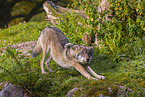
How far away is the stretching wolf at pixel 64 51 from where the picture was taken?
226 inches

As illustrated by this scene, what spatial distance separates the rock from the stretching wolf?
151 cm

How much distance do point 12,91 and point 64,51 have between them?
6.03 feet

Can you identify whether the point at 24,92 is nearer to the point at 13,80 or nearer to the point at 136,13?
the point at 13,80

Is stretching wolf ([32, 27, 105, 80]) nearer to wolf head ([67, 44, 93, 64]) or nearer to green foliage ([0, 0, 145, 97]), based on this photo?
wolf head ([67, 44, 93, 64])

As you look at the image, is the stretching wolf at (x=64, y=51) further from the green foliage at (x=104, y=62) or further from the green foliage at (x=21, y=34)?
the green foliage at (x=21, y=34)

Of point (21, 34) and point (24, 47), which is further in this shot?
point (21, 34)

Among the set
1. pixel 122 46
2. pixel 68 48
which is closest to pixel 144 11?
pixel 122 46

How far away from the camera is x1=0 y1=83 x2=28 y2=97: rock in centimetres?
536

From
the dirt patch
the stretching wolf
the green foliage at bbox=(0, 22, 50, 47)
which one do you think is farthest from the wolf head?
the green foliage at bbox=(0, 22, 50, 47)

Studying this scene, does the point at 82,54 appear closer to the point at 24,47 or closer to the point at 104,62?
the point at 104,62

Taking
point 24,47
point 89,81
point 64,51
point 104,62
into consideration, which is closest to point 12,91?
point 64,51

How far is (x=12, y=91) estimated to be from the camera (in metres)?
5.40

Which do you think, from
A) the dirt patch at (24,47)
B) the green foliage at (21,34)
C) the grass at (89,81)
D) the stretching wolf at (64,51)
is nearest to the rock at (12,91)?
the grass at (89,81)

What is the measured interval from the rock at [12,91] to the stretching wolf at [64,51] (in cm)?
151
